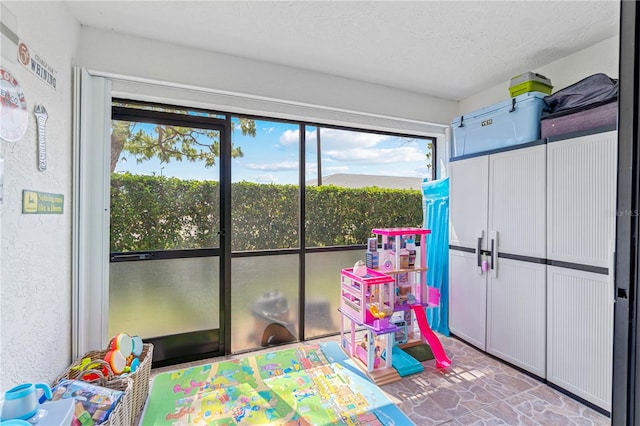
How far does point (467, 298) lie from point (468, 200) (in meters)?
0.94

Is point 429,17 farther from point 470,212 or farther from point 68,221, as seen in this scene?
point 68,221

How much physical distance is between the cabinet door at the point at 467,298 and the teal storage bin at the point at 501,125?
40.7 inches

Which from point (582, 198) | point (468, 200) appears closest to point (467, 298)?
point (468, 200)

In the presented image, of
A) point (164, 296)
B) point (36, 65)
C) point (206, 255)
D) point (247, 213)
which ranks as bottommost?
point (164, 296)

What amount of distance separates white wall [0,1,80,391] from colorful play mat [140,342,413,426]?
0.74 meters

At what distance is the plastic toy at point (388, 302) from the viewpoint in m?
2.38

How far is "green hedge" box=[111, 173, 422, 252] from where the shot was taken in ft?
7.88

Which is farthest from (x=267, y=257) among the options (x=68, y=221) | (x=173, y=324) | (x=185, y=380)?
(x=68, y=221)

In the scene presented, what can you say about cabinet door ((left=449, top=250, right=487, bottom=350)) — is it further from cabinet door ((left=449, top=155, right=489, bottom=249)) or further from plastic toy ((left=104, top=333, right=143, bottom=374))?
plastic toy ((left=104, top=333, right=143, bottom=374))

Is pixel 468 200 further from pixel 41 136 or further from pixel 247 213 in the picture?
pixel 41 136

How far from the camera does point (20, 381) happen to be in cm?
146

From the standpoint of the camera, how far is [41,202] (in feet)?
5.40

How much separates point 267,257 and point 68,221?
59.1 inches

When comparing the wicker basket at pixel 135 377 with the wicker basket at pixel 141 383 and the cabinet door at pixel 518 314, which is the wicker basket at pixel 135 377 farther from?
the cabinet door at pixel 518 314
